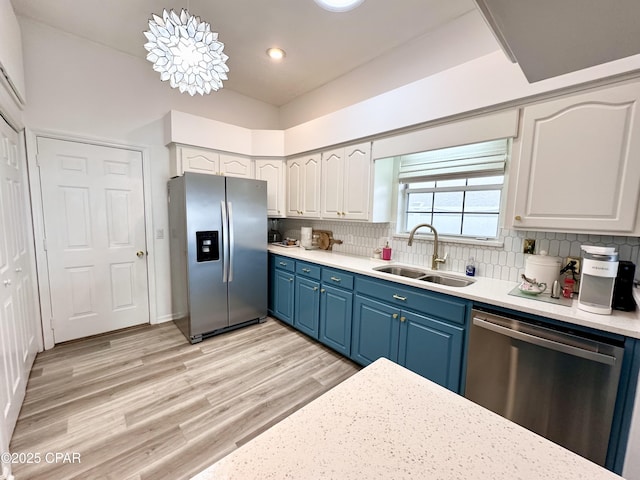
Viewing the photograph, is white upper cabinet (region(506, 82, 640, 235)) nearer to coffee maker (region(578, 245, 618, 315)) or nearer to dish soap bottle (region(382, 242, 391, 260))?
coffee maker (region(578, 245, 618, 315))

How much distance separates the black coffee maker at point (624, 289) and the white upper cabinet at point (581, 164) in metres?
0.19

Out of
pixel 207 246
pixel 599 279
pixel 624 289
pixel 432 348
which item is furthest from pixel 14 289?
pixel 624 289

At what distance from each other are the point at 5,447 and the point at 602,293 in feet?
10.5

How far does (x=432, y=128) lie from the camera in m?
2.16

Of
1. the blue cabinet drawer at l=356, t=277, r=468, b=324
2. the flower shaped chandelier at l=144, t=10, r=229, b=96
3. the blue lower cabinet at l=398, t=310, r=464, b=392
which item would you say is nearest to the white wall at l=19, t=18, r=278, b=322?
the flower shaped chandelier at l=144, t=10, r=229, b=96

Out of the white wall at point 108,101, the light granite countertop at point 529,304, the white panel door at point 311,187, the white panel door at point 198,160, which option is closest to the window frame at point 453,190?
the light granite countertop at point 529,304

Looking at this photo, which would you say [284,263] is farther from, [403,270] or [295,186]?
[403,270]

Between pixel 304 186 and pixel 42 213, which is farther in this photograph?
pixel 304 186

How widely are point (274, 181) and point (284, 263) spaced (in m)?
1.19

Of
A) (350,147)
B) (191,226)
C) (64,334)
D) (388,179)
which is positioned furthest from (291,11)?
(64,334)

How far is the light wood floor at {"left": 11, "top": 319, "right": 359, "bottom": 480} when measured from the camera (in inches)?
61.3

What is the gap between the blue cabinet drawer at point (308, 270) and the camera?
278cm

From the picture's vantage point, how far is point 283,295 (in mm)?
3250

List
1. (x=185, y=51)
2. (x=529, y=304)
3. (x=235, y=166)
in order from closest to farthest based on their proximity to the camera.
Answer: (x=529, y=304) < (x=185, y=51) < (x=235, y=166)
